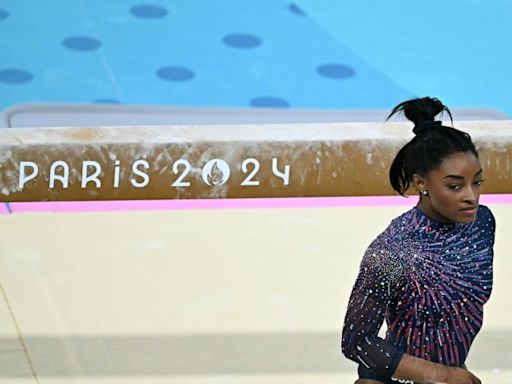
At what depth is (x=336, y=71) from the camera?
5066 millimetres

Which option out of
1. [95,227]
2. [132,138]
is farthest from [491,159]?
[95,227]

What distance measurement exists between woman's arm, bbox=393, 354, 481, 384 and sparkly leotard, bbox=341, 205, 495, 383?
1cm

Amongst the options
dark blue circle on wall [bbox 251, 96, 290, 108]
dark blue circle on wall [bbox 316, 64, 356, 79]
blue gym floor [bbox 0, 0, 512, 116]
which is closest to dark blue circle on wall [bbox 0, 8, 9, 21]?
blue gym floor [bbox 0, 0, 512, 116]

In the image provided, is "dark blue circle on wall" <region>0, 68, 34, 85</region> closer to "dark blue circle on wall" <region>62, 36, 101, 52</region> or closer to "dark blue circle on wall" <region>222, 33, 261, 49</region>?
"dark blue circle on wall" <region>62, 36, 101, 52</region>

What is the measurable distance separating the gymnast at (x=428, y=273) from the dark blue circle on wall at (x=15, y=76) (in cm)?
321

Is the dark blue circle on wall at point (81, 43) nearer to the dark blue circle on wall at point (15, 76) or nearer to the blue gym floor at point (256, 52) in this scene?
the blue gym floor at point (256, 52)

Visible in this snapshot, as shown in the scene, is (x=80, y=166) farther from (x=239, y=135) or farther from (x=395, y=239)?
(x=395, y=239)

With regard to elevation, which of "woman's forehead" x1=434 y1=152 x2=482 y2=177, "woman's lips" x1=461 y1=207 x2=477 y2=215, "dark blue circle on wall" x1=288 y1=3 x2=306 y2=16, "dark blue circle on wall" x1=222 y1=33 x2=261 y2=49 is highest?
"woman's forehead" x1=434 y1=152 x2=482 y2=177

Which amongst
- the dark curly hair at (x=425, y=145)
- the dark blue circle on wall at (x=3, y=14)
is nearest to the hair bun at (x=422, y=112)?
the dark curly hair at (x=425, y=145)

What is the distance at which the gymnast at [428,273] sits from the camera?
1830 mm

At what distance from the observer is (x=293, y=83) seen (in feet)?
16.1

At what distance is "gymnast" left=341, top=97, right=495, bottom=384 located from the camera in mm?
1830

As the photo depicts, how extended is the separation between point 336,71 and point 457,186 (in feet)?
10.8

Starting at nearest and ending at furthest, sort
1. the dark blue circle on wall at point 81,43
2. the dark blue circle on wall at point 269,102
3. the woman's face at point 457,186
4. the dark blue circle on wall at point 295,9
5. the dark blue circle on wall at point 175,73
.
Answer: the woman's face at point 457,186 → the dark blue circle on wall at point 269,102 → the dark blue circle on wall at point 175,73 → the dark blue circle on wall at point 81,43 → the dark blue circle on wall at point 295,9
